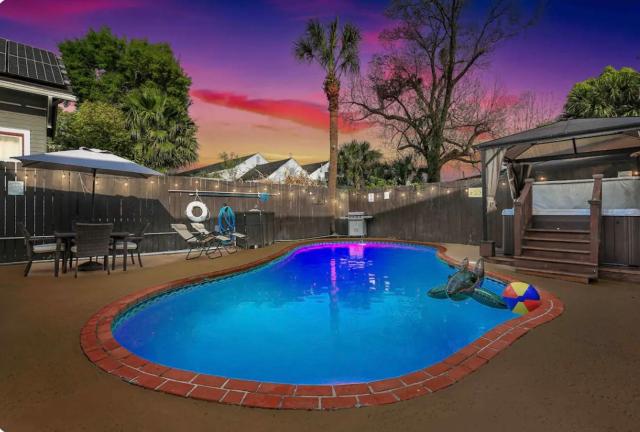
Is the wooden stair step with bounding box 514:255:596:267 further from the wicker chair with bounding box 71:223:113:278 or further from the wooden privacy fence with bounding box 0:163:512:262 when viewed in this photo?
the wicker chair with bounding box 71:223:113:278

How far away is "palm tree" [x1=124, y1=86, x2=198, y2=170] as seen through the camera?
56.0ft

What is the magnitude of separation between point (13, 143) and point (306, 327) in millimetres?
7797

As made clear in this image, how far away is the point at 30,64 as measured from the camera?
742 centimetres

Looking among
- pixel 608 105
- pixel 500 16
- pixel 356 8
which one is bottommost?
pixel 608 105

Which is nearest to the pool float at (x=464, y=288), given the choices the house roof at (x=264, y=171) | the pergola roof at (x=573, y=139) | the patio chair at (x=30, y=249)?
the pergola roof at (x=573, y=139)

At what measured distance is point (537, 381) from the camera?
1921mm

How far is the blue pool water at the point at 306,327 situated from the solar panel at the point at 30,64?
6.21m

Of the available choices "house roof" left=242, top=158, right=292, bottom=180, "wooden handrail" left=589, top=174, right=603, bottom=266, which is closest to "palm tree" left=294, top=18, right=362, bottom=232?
"wooden handrail" left=589, top=174, right=603, bottom=266

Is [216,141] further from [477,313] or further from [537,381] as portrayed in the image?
[537,381]

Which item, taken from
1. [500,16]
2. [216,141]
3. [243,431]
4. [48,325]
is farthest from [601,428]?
[216,141]

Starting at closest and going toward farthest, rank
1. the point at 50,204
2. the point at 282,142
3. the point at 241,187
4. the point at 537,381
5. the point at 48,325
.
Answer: the point at 537,381, the point at 48,325, the point at 50,204, the point at 241,187, the point at 282,142

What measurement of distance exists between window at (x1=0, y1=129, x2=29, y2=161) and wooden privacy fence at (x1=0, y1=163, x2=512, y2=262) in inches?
58.8

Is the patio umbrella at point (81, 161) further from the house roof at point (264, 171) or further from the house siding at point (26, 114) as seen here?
the house roof at point (264, 171)

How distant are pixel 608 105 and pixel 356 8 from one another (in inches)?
428
